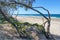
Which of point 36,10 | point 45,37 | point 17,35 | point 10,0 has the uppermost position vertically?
point 10,0

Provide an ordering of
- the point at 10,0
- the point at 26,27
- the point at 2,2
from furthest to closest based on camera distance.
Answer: the point at 26,27
the point at 10,0
the point at 2,2

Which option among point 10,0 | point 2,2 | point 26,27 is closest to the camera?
point 2,2

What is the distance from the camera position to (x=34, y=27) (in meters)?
10.1

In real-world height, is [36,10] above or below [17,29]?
above

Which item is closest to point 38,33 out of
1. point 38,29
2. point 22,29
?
point 38,29

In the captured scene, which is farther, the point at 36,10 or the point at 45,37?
the point at 45,37

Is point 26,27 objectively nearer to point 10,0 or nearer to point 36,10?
point 36,10

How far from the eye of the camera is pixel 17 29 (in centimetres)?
914

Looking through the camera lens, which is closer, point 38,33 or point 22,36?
point 22,36

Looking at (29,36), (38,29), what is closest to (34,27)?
(38,29)

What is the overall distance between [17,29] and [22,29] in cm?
44

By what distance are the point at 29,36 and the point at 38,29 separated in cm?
93

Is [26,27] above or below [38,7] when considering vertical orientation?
below

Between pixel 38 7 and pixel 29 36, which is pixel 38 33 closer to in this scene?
pixel 29 36
